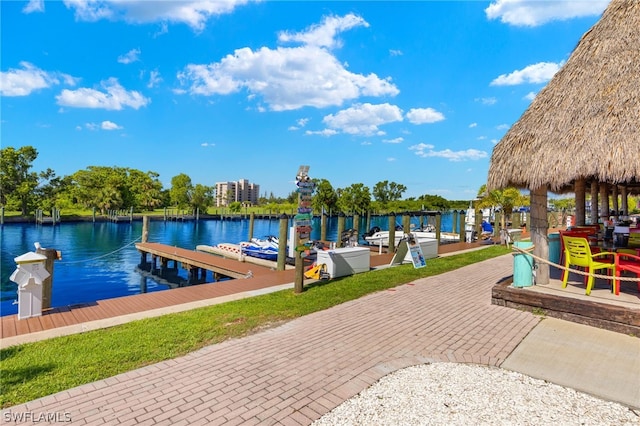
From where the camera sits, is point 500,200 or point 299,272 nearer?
point 299,272

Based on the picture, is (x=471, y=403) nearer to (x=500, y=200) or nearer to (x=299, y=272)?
(x=299, y=272)

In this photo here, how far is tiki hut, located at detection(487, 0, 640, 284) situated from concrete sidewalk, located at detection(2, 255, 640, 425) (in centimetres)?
246

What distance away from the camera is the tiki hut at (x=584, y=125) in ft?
19.0

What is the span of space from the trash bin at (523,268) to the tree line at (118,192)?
36.3m

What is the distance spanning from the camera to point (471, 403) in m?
3.36

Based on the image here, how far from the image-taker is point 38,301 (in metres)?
6.13

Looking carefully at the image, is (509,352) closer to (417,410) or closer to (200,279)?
(417,410)

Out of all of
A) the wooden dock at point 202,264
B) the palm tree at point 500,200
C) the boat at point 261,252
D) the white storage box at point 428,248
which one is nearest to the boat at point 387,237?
the palm tree at point 500,200

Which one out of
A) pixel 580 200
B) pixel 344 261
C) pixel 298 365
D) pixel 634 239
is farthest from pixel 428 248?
pixel 298 365

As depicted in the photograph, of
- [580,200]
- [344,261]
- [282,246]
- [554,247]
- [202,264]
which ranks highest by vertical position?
[580,200]

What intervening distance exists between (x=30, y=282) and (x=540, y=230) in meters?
9.22

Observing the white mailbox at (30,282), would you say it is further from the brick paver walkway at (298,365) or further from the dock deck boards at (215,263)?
the dock deck boards at (215,263)

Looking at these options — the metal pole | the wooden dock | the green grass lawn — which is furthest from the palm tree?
the green grass lawn

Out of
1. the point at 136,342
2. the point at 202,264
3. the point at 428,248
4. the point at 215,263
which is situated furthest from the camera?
the point at 202,264
